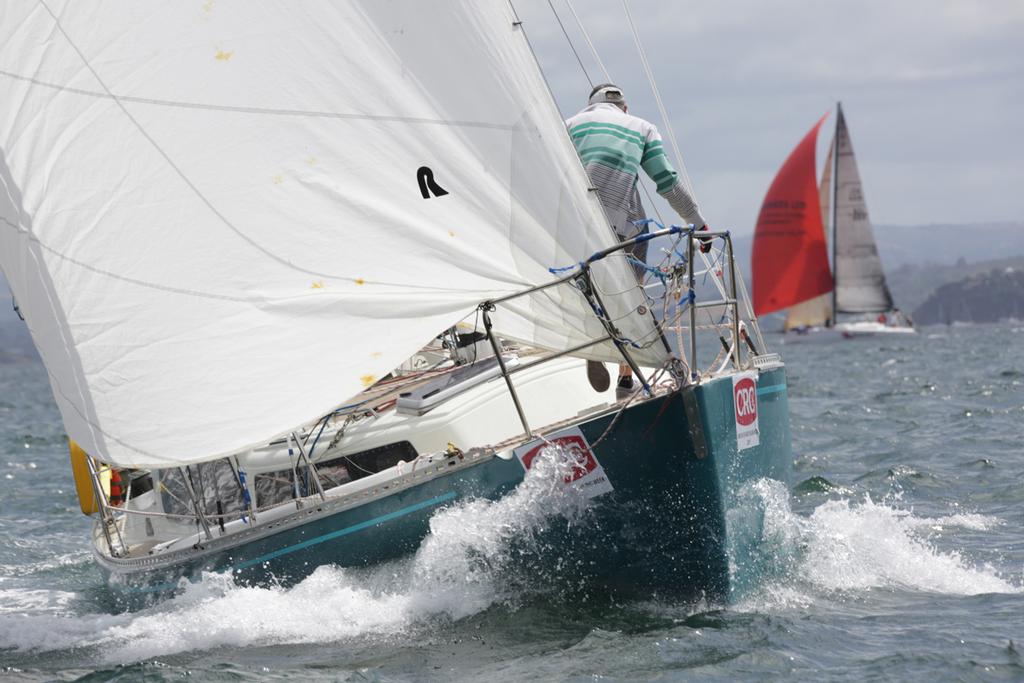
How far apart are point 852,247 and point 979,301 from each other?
72.9 metres

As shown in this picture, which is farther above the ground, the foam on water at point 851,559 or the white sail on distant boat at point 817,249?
the white sail on distant boat at point 817,249

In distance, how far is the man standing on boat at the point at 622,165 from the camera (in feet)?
24.7

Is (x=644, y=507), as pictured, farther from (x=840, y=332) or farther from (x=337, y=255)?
(x=840, y=332)

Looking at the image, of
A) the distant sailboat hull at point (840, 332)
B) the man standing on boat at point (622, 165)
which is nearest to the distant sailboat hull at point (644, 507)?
the man standing on boat at point (622, 165)

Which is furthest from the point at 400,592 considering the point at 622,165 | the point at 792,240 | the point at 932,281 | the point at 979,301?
the point at 932,281

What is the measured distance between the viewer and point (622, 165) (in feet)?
24.7

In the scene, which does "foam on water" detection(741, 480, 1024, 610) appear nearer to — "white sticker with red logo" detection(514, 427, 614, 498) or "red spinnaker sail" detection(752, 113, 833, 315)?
"white sticker with red logo" detection(514, 427, 614, 498)

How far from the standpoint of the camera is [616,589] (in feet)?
22.0

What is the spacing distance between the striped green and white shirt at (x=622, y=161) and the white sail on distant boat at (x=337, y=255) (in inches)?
28.7

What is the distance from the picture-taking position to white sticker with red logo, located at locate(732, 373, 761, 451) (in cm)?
673

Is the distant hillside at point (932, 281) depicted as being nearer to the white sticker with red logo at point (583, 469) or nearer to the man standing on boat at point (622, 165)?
the man standing on boat at point (622, 165)

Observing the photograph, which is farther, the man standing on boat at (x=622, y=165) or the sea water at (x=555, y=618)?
the man standing on boat at (x=622, y=165)

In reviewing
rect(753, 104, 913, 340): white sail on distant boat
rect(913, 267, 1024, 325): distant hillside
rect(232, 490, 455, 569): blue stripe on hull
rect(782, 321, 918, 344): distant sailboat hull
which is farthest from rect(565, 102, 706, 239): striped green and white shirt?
rect(913, 267, 1024, 325): distant hillside

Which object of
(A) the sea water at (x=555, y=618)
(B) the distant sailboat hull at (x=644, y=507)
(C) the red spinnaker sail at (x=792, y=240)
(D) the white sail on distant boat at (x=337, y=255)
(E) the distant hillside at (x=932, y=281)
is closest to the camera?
(A) the sea water at (x=555, y=618)
